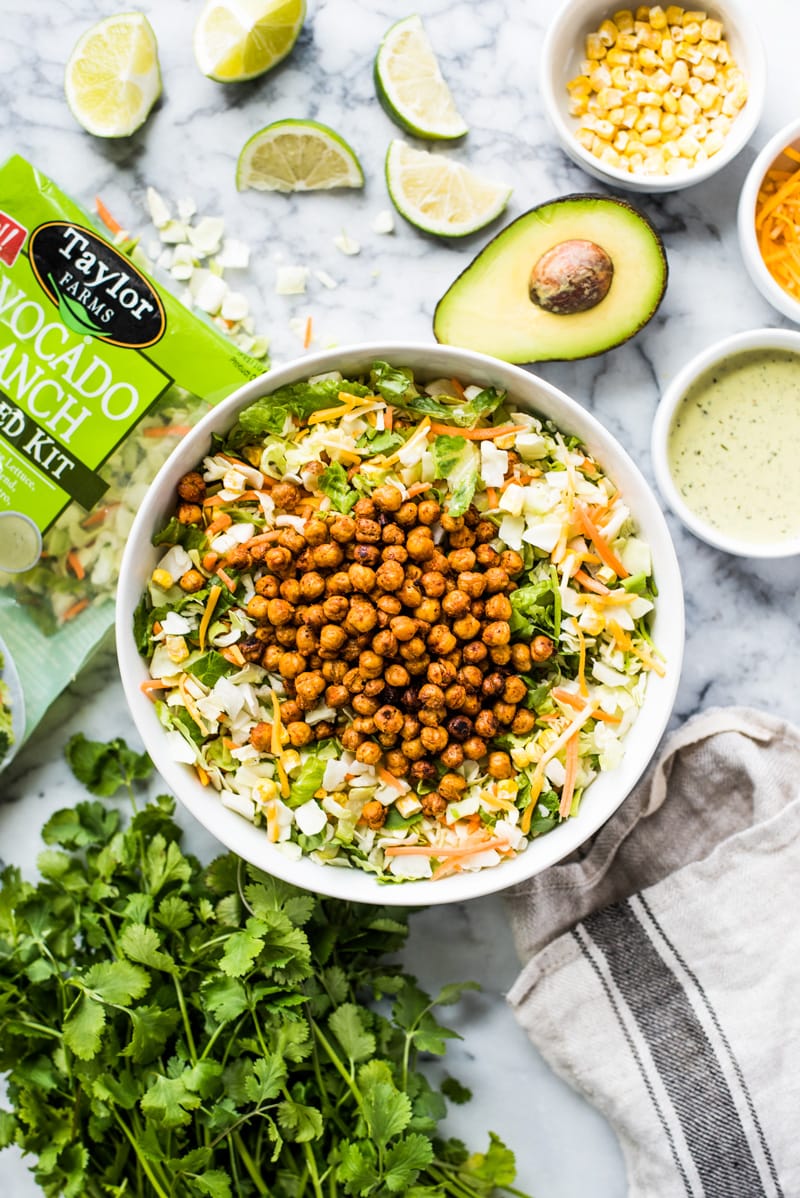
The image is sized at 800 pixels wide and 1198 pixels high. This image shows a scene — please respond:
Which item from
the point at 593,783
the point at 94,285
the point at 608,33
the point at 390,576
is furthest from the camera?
the point at 608,33

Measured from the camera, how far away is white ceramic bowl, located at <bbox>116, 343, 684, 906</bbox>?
7.35 feet

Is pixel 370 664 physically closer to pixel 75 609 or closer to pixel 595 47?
pixel 75 609

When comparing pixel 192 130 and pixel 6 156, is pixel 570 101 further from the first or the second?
pixel 6 156

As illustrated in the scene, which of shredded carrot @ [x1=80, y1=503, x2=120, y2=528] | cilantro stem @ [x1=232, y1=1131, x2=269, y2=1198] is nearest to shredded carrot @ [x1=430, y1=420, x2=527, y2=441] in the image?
shredded carrot @ [x1=80, y1=503, x2=120, y2=528]

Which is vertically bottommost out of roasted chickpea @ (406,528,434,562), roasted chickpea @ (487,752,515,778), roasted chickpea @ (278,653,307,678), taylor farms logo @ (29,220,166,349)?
roasted chickpea @ (487,752,515,778)

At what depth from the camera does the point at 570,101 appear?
8.57 feet

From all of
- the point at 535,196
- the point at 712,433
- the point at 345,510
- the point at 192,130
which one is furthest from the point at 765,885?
the point at 192,130

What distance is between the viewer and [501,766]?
90.2 inches

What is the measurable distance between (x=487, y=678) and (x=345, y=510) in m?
0.47

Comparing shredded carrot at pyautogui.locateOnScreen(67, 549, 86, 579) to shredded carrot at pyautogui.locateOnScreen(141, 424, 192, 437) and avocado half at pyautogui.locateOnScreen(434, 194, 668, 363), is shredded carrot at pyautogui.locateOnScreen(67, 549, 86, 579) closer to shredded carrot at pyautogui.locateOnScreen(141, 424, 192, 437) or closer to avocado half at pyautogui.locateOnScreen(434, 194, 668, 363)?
shredded carrot at pyautogui.locateOnScreen(141, 424, 192, 437)

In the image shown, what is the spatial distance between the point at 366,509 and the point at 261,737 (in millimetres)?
541

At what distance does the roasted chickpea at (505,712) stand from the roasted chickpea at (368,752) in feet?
0.88

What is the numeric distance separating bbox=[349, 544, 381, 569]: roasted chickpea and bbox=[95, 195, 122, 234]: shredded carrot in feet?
3.57

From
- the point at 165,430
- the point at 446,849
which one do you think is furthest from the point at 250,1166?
the point at 165,430
